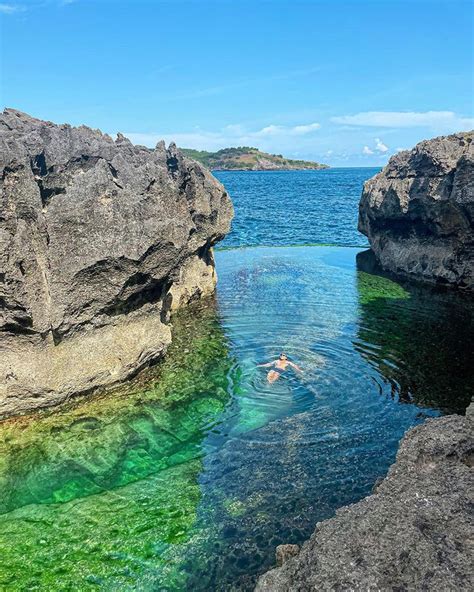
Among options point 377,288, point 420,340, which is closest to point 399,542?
point 420,340

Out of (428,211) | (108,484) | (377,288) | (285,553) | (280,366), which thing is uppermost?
(428,211)

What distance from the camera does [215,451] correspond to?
1504 cm

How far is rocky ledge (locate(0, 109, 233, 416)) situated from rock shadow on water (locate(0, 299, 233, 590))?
126cm

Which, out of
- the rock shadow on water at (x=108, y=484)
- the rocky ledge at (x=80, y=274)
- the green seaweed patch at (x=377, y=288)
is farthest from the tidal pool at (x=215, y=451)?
the green seaweed patch at (x=377, y=288)

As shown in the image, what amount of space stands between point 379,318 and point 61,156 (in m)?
18.8

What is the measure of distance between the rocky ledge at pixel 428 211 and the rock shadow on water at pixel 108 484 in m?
20.9

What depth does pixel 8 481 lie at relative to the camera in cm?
1331

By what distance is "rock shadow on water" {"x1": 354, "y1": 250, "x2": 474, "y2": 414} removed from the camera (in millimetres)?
18764

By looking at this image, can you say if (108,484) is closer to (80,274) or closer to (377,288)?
(80,274)

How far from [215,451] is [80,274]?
7.52 meters

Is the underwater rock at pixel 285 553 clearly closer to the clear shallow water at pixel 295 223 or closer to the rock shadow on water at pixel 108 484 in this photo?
the rock shadow on water at pixel 108 484

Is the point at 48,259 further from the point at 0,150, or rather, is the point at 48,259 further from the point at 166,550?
the point at 166,550

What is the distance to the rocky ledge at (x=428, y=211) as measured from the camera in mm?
32219

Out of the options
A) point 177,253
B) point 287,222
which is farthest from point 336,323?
point 287,222
